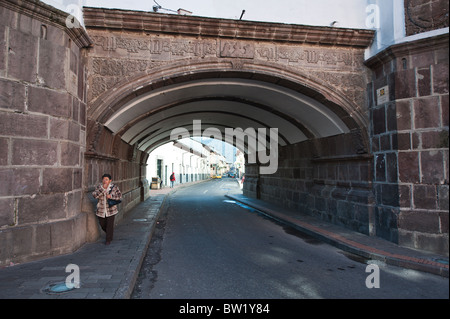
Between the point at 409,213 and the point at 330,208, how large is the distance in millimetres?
2784

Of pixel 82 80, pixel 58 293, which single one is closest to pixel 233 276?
pixel 58 293

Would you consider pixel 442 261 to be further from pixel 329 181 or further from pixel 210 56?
pixel 210 56

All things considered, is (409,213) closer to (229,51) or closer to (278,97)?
(278,97)

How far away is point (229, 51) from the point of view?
6898 millimetres

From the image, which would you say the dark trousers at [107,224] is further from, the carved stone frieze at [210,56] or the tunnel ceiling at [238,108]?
the carved stone frieze at [210,56]

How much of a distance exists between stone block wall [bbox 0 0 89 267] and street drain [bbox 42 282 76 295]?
4.65 ft

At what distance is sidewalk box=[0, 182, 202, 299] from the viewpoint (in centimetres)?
338

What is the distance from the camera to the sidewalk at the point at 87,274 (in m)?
3.38

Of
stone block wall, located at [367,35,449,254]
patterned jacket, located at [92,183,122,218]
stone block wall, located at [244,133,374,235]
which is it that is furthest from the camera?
stone block wall, located at [244,133,374,235]

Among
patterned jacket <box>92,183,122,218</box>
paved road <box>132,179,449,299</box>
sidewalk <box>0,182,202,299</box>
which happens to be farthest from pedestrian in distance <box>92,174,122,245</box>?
paved road <box>132,179,449,299</box>

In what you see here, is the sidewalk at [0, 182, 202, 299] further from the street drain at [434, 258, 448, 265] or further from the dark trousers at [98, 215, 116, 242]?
the street drain at [434, 258, 448, 265]

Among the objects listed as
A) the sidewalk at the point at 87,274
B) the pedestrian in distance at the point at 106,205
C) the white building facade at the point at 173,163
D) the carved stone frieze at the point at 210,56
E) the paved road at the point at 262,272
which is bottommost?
the paved road at the point at 262,272

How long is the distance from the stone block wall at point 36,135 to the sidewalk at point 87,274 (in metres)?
0.39

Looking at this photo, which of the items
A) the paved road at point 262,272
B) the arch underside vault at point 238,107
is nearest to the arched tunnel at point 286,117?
the arch underside vault at point 238,107
